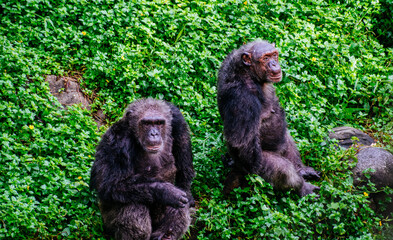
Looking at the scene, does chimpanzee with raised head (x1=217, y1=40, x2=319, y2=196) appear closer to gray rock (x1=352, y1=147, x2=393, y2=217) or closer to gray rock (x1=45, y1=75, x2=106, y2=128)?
gray rock (x1=352, y1=147, x2=393, y2=217)

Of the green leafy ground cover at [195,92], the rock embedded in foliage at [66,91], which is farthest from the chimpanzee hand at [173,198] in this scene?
the rock embedded in foliage at [66,91]

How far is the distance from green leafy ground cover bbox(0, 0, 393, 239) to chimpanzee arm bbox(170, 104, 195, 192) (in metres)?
0.50

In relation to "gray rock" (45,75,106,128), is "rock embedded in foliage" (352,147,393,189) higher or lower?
higher

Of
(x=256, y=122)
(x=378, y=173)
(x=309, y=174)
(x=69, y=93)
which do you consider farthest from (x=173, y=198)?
(x=378, y=173)

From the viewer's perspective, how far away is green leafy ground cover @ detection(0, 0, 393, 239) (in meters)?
6.36

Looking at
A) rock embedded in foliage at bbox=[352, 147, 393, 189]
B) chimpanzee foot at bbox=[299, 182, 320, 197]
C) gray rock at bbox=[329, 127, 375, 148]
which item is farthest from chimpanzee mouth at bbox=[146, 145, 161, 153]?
gray rock at bbox=[329, 127, 375, 148]

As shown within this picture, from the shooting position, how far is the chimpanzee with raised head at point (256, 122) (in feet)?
21.2

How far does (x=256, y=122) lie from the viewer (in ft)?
21.3

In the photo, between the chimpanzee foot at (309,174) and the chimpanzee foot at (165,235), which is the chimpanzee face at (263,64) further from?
the chimpanzee foot at (165,235)

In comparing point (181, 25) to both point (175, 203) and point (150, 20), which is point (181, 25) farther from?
point (175, 203)

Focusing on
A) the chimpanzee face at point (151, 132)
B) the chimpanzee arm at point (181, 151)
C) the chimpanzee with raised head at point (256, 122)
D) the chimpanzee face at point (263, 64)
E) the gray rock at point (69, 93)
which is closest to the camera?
the chimpanzee face at point (151, 132)

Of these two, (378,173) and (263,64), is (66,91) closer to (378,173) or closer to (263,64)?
(263,64)

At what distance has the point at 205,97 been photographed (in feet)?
26.4

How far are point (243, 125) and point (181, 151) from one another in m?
0.86
